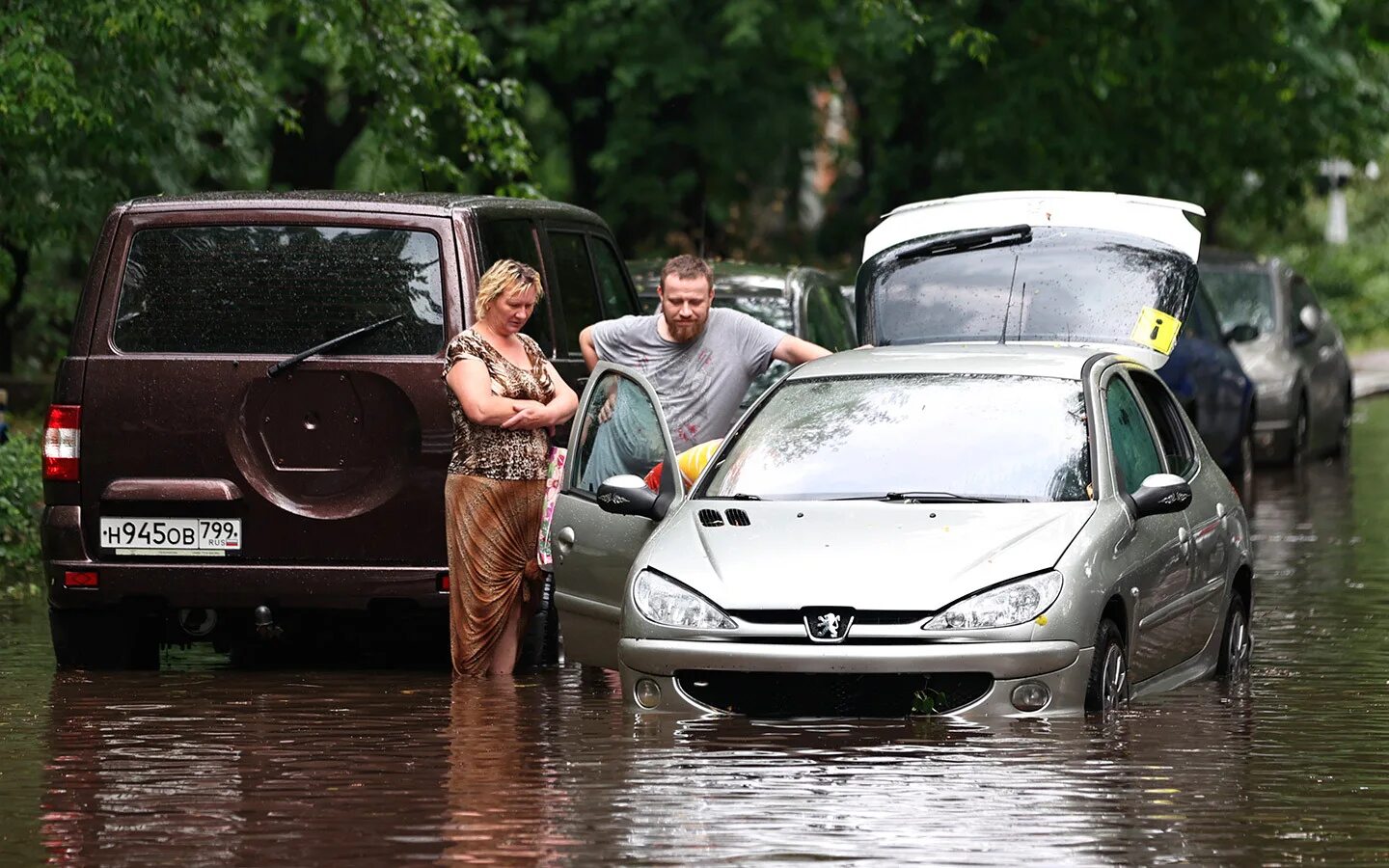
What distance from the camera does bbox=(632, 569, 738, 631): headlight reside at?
9.05 metres

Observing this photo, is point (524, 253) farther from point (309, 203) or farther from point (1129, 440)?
point (1129, 440)

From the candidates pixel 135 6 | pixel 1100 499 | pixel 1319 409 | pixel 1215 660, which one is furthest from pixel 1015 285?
pixel 1319 409

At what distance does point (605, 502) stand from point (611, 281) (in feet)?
9.93

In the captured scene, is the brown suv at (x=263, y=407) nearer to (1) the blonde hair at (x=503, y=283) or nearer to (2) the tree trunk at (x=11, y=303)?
(1) the blonde hair at (x=503, y=283)

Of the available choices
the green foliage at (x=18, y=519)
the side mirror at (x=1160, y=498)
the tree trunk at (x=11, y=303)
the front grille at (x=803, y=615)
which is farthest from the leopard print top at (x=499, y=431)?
the tree trunk at (x=11, y=303)

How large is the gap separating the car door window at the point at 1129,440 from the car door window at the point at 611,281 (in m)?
3.03

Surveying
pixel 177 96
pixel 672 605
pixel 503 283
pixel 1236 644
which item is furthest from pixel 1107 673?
pixel 177 96

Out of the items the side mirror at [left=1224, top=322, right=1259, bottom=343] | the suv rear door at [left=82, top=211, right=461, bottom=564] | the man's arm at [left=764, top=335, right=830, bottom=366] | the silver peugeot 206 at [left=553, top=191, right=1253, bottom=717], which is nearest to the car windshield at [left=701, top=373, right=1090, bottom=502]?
the silver peugeot 206 at [left=553, top=191, right=1253, bottom=717]

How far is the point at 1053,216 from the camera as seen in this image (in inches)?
551

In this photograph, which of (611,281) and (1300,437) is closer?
(611,281)

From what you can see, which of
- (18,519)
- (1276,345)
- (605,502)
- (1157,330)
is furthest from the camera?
(1276,345)

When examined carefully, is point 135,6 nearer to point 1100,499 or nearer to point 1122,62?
point 1100,499

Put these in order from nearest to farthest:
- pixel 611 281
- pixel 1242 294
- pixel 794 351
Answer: pixel 794 351 → pixel 611 281 → pixel 1242 294

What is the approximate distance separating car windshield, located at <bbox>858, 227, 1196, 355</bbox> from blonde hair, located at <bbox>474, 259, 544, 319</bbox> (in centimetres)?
330
